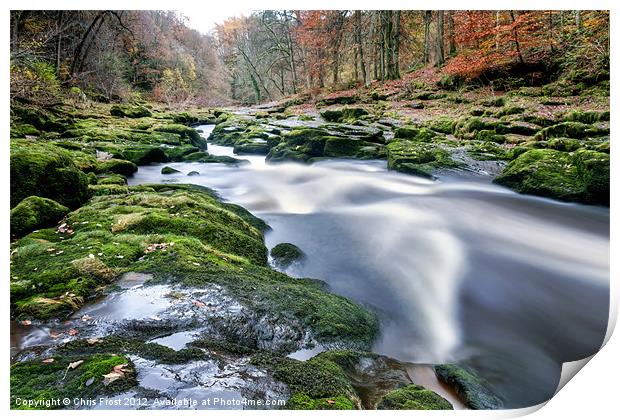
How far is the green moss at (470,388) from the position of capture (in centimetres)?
201

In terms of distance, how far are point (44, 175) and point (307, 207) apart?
2450mm

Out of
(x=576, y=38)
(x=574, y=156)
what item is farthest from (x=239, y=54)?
(x=574, y=156)

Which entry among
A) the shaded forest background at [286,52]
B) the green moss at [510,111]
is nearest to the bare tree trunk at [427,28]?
the shaded forest background at [286,52]

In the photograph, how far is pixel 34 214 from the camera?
101 inches

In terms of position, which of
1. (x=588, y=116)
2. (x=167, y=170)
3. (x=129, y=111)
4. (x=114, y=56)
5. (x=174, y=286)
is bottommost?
(x=174, y=286)

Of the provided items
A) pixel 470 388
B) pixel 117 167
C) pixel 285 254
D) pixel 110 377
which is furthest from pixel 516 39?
pixel 117 167

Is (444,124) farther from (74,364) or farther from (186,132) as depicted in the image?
(74,364)

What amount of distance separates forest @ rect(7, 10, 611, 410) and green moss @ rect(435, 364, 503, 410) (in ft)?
0.04

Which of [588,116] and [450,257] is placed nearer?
[450,257]

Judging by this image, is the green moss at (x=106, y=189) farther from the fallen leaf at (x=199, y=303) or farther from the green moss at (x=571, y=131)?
the green moss at (x=571, y=131)

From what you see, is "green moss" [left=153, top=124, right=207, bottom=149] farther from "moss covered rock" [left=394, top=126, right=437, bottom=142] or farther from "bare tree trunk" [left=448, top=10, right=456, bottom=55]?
"bare tree trunk" [left=448, top=10, right=456, bottom=55]

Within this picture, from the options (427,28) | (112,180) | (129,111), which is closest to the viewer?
(427,28)

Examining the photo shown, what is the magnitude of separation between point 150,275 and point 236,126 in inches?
120

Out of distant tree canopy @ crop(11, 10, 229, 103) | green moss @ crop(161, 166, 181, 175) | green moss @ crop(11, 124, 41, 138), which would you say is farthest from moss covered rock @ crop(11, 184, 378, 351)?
green moss @ crop(161, 166, 181, 175)
